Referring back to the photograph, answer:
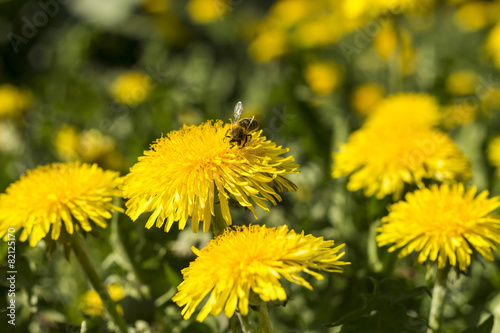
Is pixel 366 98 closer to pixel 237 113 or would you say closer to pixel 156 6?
pixel 237 113

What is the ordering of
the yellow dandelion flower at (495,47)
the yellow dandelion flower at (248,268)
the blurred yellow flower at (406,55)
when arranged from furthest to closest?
1. the yellow dandelion flower at (495,47)
2. the blurred yellow flower at (406,55)
3. the yellow dandelion flower at (248,268)

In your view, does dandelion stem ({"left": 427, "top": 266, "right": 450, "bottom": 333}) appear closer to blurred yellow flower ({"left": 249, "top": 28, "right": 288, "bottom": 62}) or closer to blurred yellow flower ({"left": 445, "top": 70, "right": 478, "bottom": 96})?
blurred yellow flower ({"left": 445, "top": 70, "right": 478, "bottom": 96})

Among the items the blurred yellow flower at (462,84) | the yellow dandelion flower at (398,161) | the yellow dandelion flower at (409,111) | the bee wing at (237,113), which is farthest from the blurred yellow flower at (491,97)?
the bee wing at (237,113)

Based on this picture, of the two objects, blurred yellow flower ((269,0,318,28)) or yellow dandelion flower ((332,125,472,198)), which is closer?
yellow dandelion flower ((332,125,472,198))

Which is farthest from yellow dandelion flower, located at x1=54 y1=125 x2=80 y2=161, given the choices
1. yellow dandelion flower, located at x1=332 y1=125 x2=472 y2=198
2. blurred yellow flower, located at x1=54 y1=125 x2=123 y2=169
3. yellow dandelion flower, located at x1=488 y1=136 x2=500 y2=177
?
yellow dandelion flower, located at x1=488 y1=136 x2=500 y2=177

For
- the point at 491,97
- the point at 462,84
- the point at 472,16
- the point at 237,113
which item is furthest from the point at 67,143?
the point at 472,16

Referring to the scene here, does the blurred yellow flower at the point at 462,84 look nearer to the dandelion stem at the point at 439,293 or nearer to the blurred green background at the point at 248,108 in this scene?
the blurred green background at the point at 248,108
